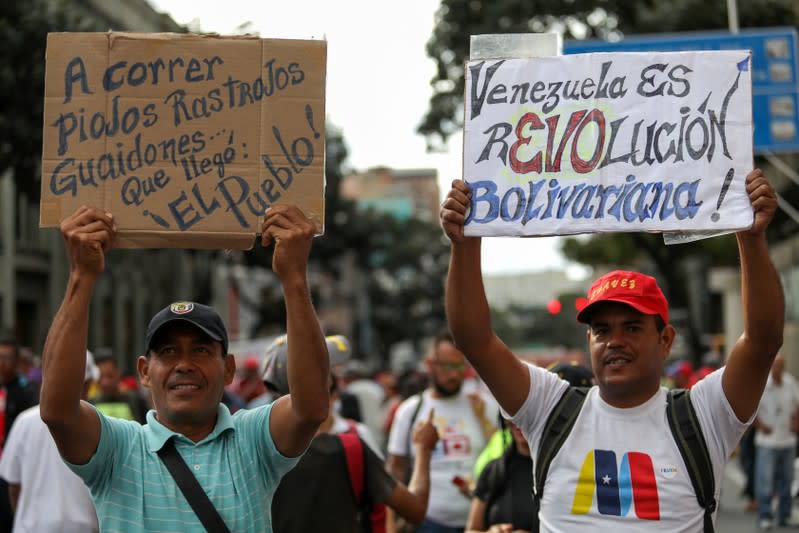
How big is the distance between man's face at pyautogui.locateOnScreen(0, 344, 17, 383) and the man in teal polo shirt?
20.8 ft

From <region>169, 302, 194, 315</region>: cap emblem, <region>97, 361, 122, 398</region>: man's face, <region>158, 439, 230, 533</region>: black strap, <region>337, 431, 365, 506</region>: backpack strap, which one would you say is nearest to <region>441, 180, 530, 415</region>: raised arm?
<region>169, 302, 194, 315</region>: cap emblem

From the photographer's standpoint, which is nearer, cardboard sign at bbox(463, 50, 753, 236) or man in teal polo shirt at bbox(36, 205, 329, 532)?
man in teal polo shirt at bbox(36, 205, 329, 532)

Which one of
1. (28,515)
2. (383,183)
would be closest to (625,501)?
(28,515)

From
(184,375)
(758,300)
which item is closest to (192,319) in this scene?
(184,375)

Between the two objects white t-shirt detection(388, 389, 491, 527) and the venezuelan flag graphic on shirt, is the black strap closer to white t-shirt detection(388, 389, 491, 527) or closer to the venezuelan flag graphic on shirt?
the venezuelan flag graphic on shirt

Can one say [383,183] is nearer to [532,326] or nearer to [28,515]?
[532,326]

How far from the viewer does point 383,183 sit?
124m

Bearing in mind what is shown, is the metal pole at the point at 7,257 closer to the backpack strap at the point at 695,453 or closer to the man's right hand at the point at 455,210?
the man's right hand at the point at 455,210

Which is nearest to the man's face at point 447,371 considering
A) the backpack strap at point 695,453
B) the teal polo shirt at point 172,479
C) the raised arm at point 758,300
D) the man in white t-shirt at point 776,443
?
the backpack strap at point 695,453

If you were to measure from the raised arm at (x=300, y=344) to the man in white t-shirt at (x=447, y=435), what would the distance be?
3700 mm

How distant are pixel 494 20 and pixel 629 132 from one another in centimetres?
2084

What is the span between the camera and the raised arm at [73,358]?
375cm

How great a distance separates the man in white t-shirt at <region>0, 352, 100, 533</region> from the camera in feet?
21.2

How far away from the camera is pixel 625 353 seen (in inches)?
171
